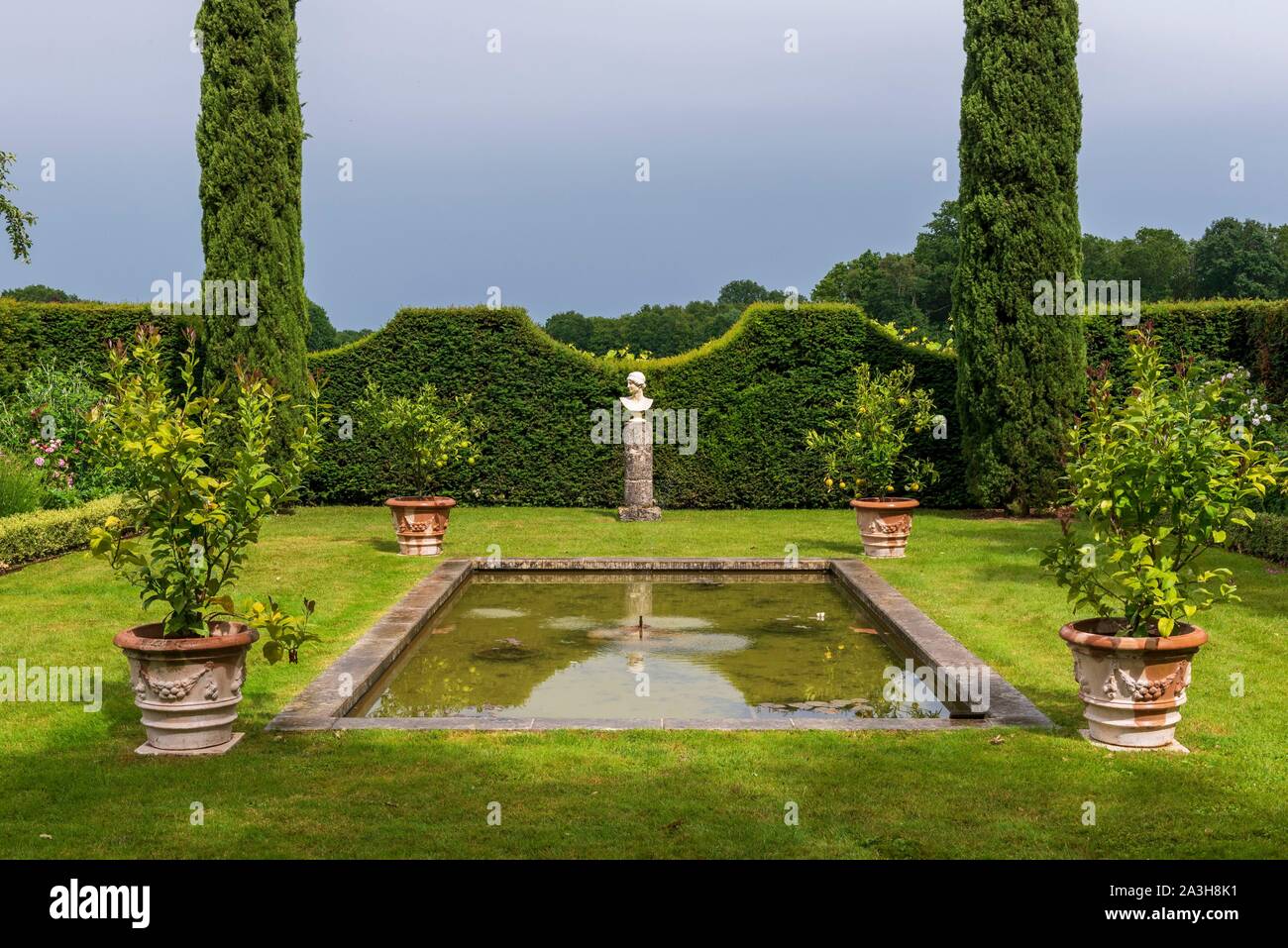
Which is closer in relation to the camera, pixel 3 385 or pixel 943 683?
pixel 943 683

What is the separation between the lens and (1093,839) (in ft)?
17.7

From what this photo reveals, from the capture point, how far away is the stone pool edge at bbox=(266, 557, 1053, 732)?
7.21 metres

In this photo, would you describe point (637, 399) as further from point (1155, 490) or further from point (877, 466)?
point (1155, 490)

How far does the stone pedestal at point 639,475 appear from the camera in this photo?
18.4 m

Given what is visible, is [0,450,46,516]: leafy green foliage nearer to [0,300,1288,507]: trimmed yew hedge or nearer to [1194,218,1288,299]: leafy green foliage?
[0,300,1288,507]: trimmed yew hedge

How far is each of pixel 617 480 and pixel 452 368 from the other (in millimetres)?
3165

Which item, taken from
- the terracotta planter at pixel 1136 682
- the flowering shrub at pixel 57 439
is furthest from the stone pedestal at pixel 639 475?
the terracotta planter at pixel 1136 682

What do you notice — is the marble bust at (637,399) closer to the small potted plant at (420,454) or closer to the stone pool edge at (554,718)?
the small potted plant at (420,454)

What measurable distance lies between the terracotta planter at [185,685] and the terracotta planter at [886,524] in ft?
29.2

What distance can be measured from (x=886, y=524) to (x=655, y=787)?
28.5 ft
